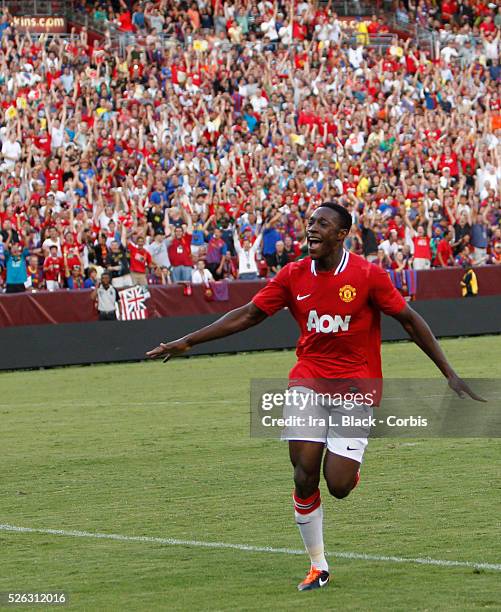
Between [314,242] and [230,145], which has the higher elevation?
[314,242]

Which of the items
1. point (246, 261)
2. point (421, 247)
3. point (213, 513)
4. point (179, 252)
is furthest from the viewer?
point (421, 247)

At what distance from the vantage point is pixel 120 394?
65.4 feet

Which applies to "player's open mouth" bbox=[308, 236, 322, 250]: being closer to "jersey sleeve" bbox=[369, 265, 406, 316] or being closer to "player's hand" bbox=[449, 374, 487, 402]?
"jersey sleeve" bbox=[369, 265, 406, 316]

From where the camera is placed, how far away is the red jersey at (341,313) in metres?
7.95

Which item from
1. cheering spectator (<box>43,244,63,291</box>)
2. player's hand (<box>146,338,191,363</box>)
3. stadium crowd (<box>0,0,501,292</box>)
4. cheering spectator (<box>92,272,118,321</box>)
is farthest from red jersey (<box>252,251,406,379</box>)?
cheering spectator (<box>43,244,63,291</box>)

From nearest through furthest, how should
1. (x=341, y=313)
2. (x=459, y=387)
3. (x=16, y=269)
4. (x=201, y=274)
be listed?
(x=459, y=387)
(x=341, y=313)
(x=16, y=269)
(x=201, y=274)

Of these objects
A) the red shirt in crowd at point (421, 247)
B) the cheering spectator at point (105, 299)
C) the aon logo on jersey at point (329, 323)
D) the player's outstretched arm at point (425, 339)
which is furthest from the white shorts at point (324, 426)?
the red shirt in crowd at point (421, 247)

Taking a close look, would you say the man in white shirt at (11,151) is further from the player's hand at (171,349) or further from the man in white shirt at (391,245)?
the player's hand at (171,349)

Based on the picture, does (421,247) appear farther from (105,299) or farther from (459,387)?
(459,387)

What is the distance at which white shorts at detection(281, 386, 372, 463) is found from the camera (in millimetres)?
7848

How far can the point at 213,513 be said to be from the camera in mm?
10336

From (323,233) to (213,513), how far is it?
3224 mm

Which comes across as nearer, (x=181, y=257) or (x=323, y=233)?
(x=323, y=233)

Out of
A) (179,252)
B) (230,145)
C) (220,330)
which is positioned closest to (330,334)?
(220,330)
